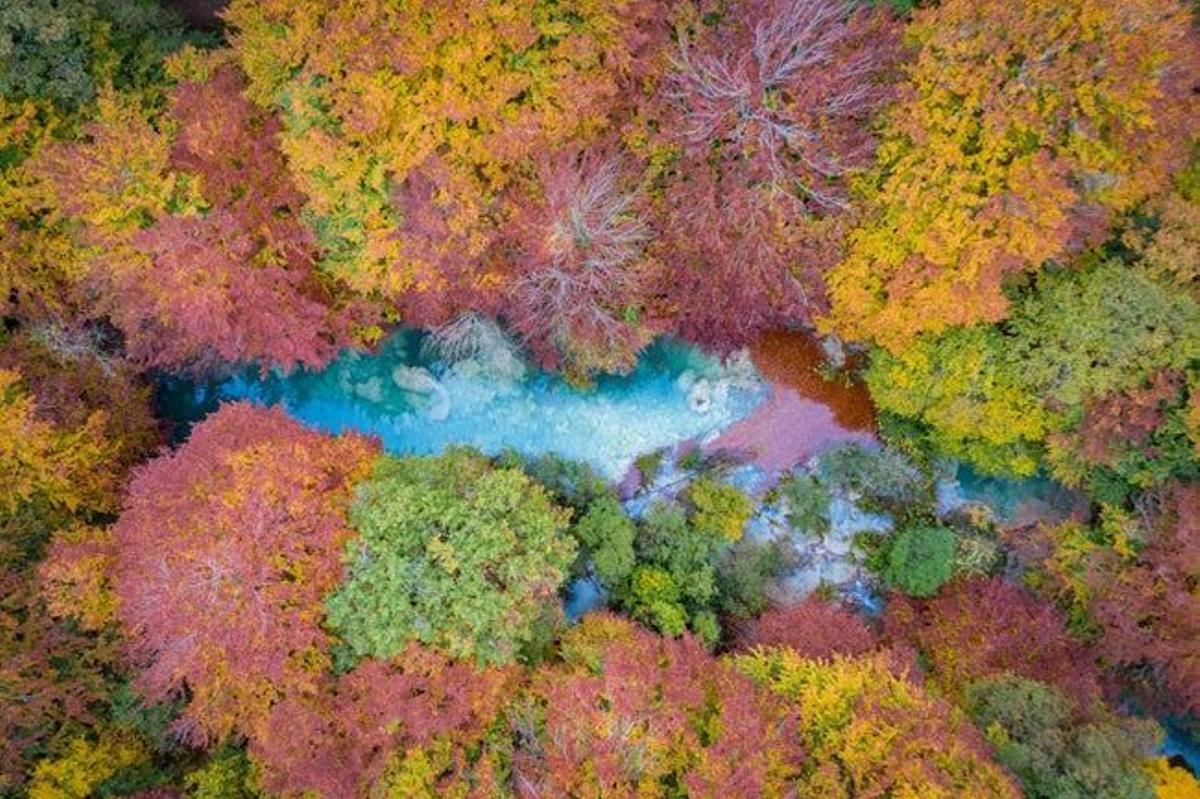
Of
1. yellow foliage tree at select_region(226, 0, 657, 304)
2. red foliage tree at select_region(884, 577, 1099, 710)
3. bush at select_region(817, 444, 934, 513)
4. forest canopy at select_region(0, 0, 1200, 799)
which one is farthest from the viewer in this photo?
bush at select_region(817, 444, 934, 513)

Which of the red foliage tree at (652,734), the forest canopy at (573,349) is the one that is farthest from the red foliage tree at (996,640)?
the red foliage tree at (652,734)

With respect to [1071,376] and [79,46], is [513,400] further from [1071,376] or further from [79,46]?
[1071,376]

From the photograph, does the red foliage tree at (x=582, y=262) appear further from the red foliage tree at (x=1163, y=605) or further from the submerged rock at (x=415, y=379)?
the red foliage tree at (x=1163, y=605)

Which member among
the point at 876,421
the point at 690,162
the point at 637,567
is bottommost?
the point at 637,567

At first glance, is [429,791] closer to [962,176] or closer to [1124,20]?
[962,176]

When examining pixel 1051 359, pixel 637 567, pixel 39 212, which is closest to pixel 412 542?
pixel 637 567

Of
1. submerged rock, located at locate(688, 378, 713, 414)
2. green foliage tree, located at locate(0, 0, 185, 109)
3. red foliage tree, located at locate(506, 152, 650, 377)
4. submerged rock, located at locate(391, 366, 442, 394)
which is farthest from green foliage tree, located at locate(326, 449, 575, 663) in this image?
green foliage tree, located at locate(0, 0, 185, 109)

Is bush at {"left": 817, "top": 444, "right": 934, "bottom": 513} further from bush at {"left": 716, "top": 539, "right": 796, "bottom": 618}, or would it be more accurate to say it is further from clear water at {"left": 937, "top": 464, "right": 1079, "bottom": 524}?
bush at {"left": 716, "top": 539, "right": 796, "bottom": 618}
